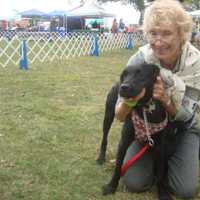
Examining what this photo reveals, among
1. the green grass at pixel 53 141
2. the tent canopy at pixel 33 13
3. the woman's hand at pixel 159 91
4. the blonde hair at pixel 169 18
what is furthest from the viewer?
the tent canopy at pixel 33 13

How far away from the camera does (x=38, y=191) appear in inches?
131

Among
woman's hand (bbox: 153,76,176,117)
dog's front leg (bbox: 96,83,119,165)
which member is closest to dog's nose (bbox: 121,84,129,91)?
woman's hand (bbox: 153,76,176,117)

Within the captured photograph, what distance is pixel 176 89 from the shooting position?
122 inches

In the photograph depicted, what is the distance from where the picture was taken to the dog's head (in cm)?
284

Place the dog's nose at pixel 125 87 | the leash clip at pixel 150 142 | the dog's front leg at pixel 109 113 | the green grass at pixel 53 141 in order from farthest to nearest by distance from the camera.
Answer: the dog's front leg at pixel 109 113 → the green grass at pixel 53 141 → the leash clip at pixel 150 142 → the dog's nose at pixel 125 87

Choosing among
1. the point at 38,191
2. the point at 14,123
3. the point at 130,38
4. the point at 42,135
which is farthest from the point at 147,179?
the point at 130,38

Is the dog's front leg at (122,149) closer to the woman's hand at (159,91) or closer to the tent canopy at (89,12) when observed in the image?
the woman's hand at (159,91)

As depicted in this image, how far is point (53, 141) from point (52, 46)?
11221 mm

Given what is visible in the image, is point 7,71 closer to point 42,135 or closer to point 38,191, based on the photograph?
point 42,135

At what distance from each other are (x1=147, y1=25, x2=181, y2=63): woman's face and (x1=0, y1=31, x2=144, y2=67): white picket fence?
9339 millimetres

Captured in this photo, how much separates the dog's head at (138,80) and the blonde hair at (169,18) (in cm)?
33

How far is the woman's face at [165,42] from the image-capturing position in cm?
308

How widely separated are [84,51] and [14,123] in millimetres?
11810

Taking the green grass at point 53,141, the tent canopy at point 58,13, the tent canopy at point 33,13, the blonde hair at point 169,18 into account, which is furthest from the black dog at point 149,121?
the tent canopy at point 33,13
